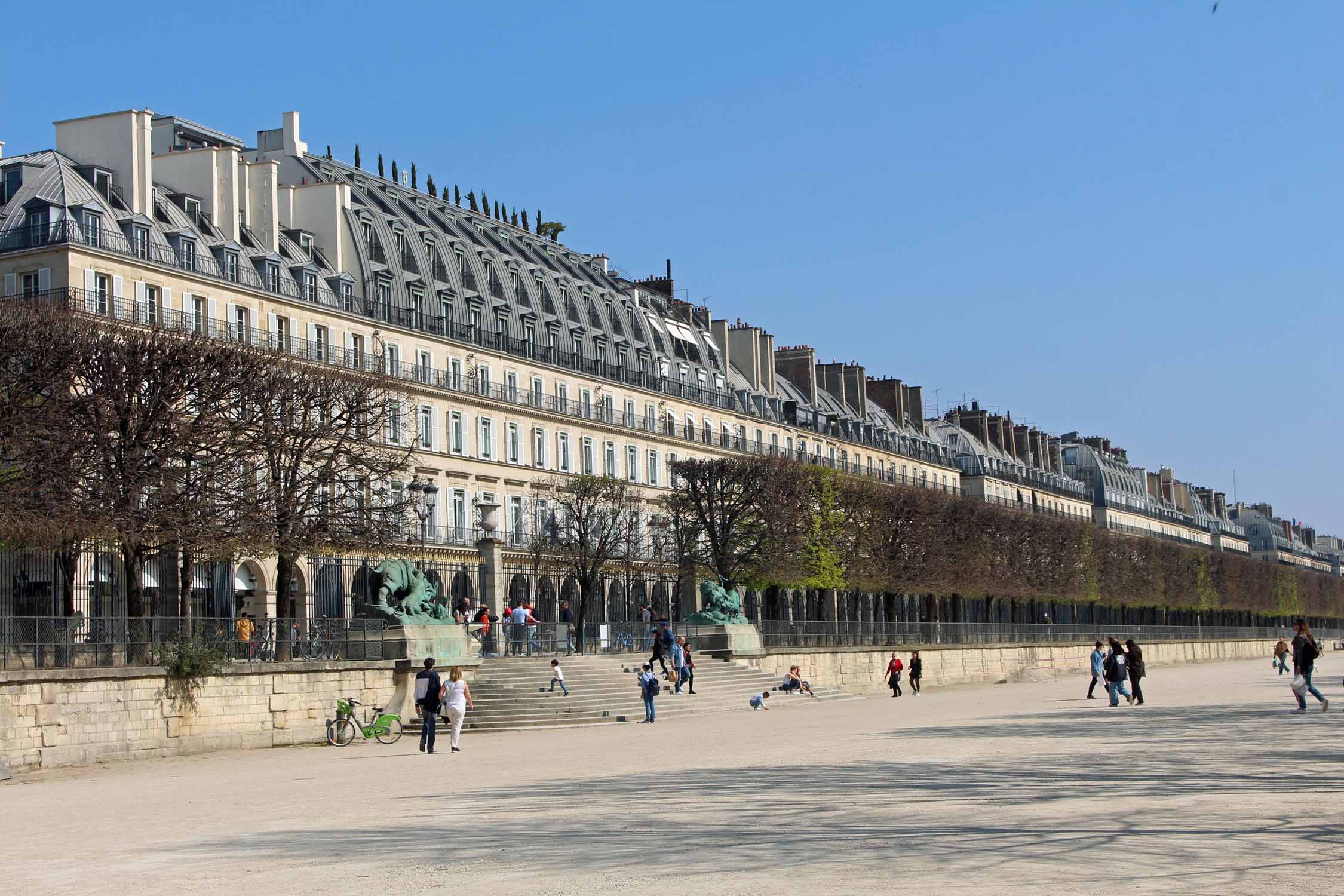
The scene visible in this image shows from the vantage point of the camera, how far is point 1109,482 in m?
140

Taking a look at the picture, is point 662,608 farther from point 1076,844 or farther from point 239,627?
point 1076,844

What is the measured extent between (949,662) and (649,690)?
31.4m

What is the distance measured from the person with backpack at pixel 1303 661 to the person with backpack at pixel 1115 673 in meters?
5.77

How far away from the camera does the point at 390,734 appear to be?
30484 millimetres

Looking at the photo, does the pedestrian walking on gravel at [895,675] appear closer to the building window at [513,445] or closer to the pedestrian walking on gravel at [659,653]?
the pedestrian walking on gravel at [659,653]

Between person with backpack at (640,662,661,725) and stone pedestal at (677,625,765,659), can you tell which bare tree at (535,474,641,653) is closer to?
stone pedestal at (677,625,765,659)

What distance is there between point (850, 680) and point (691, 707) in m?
16.6

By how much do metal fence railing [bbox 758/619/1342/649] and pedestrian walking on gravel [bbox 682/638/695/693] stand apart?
8.56m

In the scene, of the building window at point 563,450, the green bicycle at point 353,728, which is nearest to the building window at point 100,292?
the green bicycle at point 353,728

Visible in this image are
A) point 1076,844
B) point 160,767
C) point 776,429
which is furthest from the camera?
point 776,429

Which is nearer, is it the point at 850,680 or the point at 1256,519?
the point at 850,680

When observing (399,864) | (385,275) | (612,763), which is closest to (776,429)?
(385,275)

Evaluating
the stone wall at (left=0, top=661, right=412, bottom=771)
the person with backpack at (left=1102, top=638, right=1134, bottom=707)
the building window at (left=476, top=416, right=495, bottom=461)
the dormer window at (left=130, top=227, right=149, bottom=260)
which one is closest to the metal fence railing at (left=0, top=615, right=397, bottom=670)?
the stone wall at (left=0, top=661, right=412, bottom=771)

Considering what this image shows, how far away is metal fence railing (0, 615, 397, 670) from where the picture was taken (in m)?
26.7
